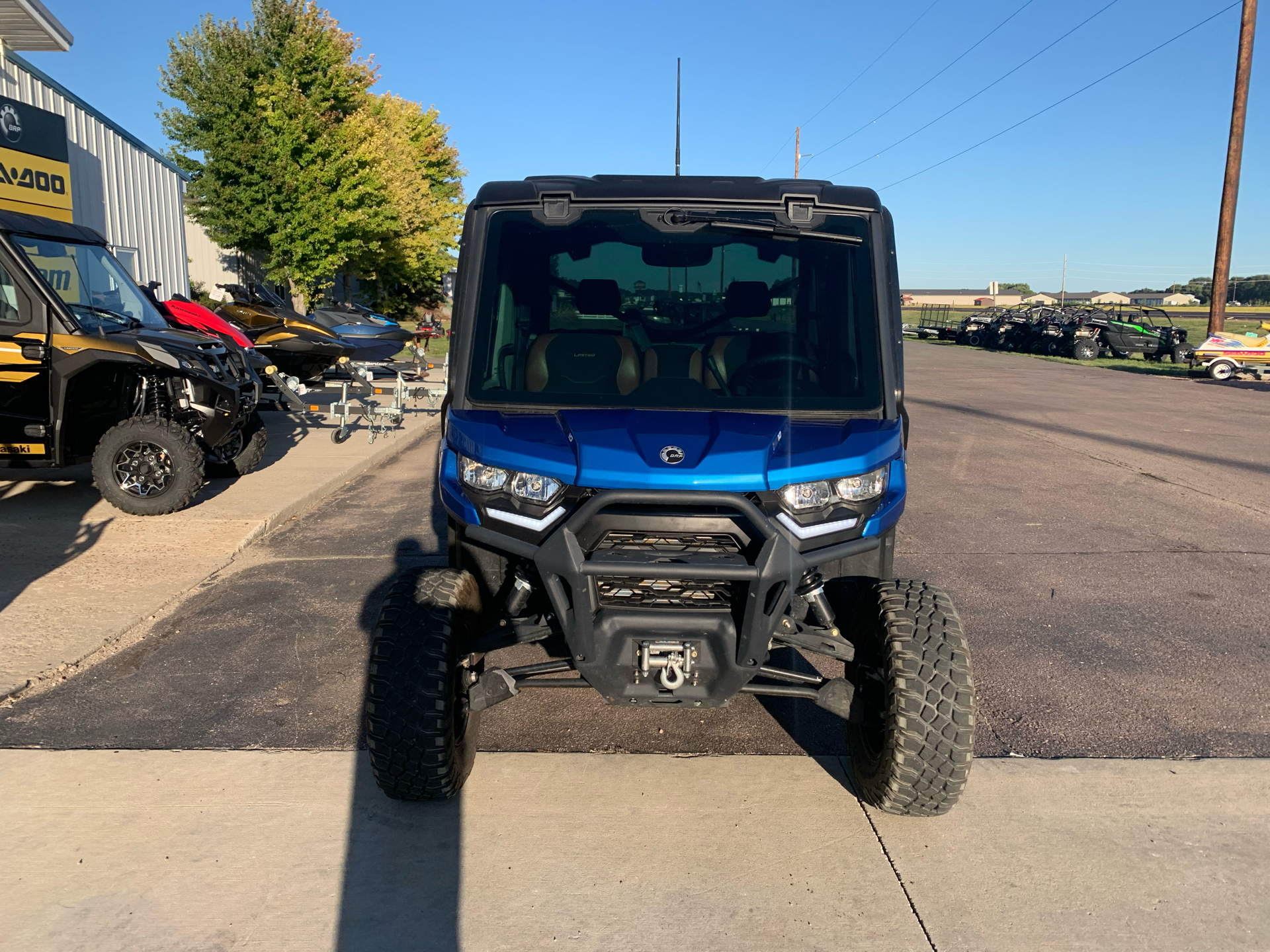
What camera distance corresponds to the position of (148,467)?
8180mm

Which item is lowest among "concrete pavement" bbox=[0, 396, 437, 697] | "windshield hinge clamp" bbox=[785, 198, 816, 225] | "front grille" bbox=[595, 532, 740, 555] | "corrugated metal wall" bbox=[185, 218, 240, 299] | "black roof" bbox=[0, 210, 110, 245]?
"concrete pavement" bbox=[0, 396, 437, 697]

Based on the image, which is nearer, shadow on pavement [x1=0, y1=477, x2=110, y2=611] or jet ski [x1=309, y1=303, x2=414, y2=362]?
shadow on pavement [x1=0, y1=477, x2=110, y2=611]

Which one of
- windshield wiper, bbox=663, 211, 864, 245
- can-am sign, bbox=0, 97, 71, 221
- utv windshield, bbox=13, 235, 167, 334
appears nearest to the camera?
windshield wiper, bbox=663, 211, 864, 245

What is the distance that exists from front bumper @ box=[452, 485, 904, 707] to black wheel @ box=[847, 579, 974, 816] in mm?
411

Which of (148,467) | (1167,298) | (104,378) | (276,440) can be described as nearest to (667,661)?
(148,467)

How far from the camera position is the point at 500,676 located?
11.9 feet

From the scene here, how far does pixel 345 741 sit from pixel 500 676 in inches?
42.6

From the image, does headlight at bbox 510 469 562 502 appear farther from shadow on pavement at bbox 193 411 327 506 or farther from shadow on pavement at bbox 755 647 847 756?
shadow on pavement at bbox 193 411 327 506

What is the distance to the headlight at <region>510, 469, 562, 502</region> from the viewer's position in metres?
3.40

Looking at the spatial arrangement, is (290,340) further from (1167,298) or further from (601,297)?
(1167,298)

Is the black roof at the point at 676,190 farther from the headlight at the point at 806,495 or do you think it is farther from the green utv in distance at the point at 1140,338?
the green utv in distance at the point at 1140,338

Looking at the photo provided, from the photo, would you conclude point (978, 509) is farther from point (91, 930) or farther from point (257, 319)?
point (257, 319)

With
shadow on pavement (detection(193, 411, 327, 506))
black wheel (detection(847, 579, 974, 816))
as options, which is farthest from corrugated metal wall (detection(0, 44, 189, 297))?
black wheel (detection(847, 579, 974, 816))

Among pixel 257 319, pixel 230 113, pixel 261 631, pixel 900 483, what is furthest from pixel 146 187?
pixel 900 483
